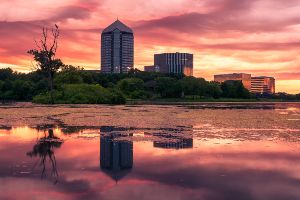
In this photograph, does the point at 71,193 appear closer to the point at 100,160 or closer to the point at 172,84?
the point at 100,160

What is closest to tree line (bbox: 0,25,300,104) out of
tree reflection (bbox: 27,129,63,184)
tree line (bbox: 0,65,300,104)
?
tree line (bbox: 0,65,300,104)

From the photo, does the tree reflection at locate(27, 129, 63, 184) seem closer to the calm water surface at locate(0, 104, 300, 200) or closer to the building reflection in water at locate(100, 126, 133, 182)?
the calm water surface at locate(0, 104, 300, 200)

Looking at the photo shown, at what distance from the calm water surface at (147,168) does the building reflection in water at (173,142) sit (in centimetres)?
5

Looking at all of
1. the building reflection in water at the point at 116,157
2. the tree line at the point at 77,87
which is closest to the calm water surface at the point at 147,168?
the building reflection in water at the point at 116,157

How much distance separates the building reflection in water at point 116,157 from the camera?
443 inches

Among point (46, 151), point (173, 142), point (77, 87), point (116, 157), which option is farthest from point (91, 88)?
point (116, 157)

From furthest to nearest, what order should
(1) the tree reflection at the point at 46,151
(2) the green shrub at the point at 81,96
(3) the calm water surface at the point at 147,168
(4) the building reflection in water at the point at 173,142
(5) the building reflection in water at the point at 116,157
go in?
(2) the green shrub at the point at 81,96 < (4) the building reflection in water at the point at 173,142 < (1) the tree reflection at the point at 46,151 < (5) the building reflection in water at the point at 116,157 < (3) the calm water surface at the point at 147,168

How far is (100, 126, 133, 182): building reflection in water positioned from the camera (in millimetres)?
11242

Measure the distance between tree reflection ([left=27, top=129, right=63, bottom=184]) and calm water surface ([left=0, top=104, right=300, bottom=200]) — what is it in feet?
0.08

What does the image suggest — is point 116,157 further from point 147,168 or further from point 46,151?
point 46,151

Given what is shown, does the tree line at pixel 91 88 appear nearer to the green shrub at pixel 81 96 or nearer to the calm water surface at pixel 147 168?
the green shrub at pixel 81 96

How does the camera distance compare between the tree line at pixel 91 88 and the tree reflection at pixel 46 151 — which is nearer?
the tree reflection at pixel 46 151

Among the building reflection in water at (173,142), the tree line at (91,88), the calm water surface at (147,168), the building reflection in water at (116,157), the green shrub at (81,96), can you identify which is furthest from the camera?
the tree line at (91,88)

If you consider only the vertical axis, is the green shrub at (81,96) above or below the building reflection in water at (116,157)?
above
